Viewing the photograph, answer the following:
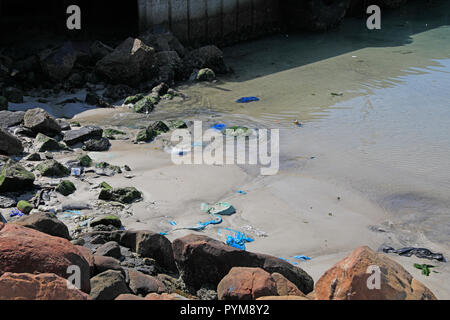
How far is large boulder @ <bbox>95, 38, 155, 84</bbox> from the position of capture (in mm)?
11305

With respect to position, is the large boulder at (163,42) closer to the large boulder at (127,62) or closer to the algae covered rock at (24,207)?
the large boulder at (127,62)

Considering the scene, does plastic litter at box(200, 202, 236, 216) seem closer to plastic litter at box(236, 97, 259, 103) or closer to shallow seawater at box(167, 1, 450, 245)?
shallow seawater at box(167, 1, 450, 245)

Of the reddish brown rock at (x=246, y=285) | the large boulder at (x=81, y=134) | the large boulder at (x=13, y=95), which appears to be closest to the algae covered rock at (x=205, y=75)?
the large boulder at (x=13, y=95)

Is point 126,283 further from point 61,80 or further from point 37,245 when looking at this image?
point 61,80

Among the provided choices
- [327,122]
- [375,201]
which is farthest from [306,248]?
[327,122]

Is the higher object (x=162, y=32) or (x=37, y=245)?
(x=162, y=32)

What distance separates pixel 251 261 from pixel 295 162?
141 inches

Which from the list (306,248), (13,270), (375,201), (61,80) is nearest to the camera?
(13,270)

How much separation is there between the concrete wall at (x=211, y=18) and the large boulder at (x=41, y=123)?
4.97m

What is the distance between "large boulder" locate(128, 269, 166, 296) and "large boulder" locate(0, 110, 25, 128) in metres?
5.09

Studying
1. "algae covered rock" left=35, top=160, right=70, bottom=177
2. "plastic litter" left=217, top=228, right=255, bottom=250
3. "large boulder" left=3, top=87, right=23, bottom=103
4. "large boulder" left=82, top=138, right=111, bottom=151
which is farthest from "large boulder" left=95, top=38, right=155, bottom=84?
"plastic litter" left=217, top=228, right=255, bottom=250

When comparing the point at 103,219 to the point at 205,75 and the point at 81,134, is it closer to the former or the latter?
the point at 81,134

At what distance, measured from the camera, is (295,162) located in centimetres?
837
